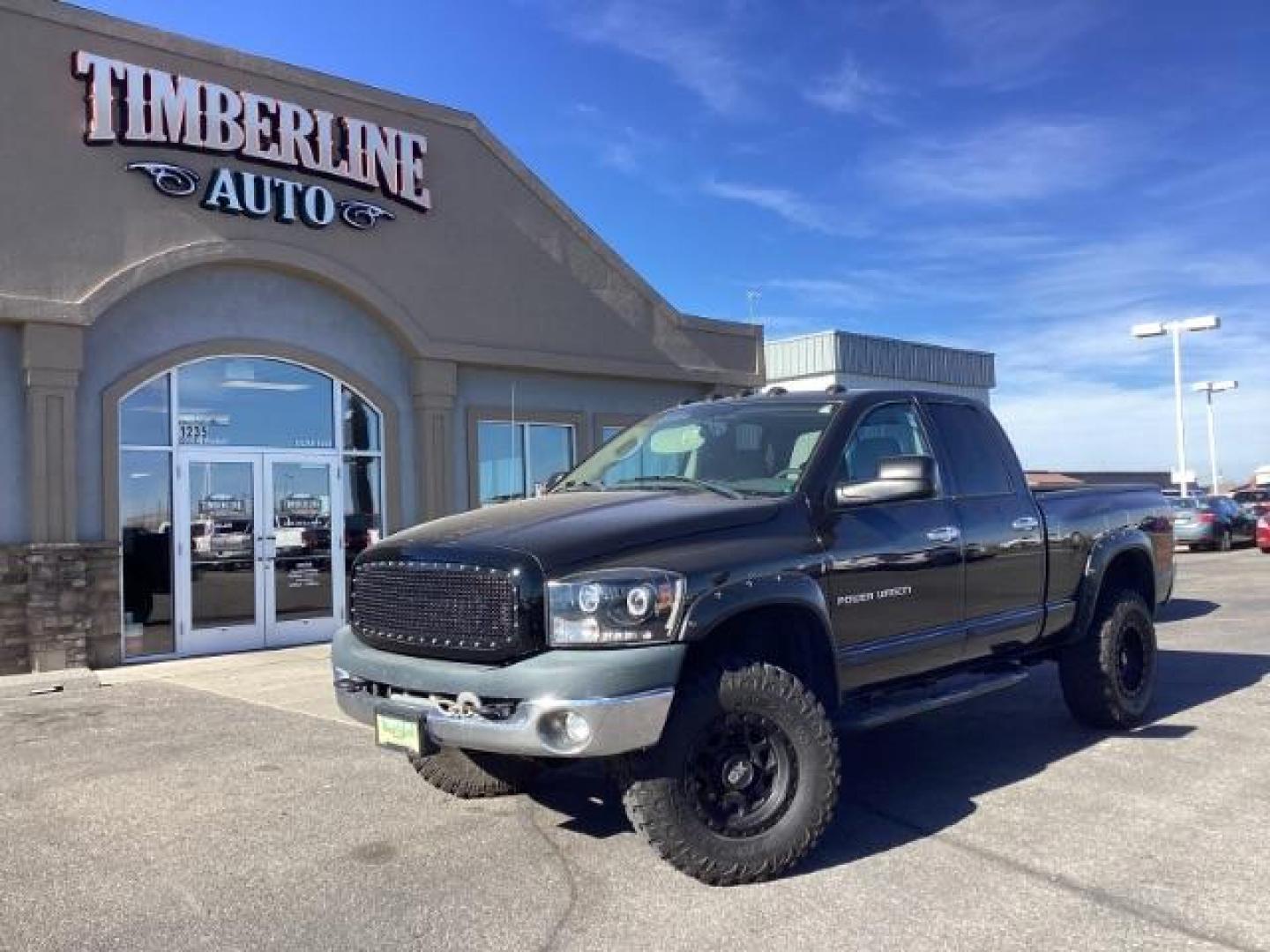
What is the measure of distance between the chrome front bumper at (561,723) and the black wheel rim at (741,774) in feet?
0.99

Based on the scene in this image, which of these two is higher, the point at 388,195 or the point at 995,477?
the point at 388,195

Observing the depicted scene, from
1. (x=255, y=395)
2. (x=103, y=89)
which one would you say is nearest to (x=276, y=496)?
(x=255, y=395)

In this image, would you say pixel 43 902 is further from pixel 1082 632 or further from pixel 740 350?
pixel 740 350

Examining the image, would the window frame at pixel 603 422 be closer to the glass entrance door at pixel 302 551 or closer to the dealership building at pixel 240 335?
the dealership building at pixel 240 335

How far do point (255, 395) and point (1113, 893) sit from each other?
10500 mm

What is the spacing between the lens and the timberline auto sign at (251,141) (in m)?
11.0

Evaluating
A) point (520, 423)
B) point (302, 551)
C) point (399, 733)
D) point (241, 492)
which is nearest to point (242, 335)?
point (241, 492)

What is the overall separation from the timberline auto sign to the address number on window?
2.36 m

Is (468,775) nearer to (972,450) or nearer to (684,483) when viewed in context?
(684,483)

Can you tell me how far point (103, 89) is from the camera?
35.7ft

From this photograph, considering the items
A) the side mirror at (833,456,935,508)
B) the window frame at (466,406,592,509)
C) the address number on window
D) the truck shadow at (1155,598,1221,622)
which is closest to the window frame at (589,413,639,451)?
the window frame at (466,406,592,509)

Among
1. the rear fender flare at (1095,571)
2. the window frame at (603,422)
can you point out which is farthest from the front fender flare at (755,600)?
the window frame at (603,422)

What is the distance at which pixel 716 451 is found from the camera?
5500mm

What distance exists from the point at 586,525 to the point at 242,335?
889 cm
